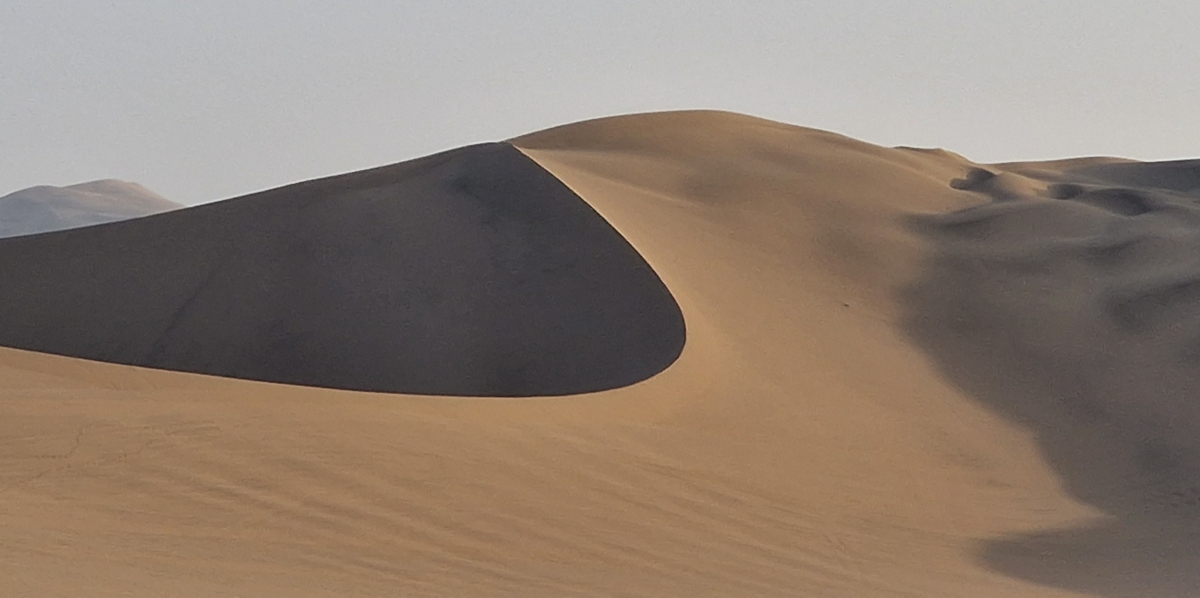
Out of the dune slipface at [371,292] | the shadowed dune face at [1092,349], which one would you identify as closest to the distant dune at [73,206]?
the dune slipface at [371,292]

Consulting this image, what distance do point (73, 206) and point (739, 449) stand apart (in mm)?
104987

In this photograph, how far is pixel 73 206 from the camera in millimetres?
104250

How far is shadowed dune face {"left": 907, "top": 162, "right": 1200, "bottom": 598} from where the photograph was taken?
29.3 feet

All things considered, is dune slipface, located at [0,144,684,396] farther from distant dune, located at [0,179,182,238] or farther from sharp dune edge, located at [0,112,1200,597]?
distant dune, located at [0,179,182,238]

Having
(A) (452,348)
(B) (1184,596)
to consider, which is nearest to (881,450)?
(B) (1184,596)

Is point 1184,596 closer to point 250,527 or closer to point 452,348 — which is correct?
point 250,527

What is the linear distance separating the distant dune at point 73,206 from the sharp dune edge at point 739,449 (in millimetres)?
81702

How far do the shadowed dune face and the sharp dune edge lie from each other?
0.14 feet

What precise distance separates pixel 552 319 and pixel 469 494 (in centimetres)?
741

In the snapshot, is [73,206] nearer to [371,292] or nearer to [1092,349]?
[371,292]

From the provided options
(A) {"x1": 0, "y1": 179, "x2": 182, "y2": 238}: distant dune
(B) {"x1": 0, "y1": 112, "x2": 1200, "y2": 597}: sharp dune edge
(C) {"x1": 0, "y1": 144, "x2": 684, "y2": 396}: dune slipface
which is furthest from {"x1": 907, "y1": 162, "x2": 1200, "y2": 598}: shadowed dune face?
(A) {"x1": 0, "y1": 179, "x2": 182, "y2": 238}: distant dune

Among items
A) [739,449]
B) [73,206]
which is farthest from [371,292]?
[73,206]

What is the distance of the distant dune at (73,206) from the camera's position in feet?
316

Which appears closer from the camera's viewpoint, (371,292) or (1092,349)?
(1092,349)
